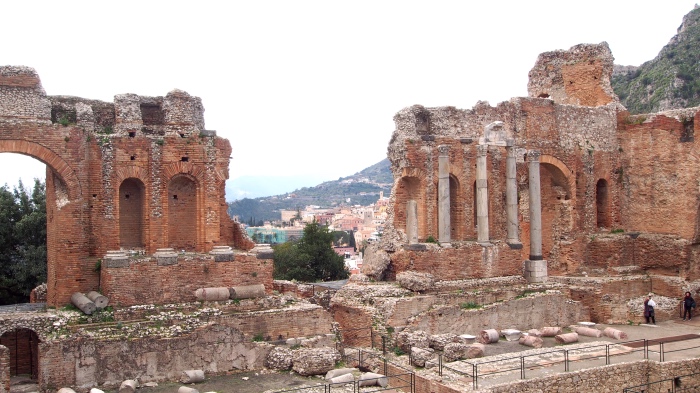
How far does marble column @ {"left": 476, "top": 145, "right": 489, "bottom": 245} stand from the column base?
2439mm

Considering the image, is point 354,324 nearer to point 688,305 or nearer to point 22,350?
point 22,350

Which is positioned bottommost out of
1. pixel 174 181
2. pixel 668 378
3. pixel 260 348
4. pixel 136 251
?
pixel 668 378

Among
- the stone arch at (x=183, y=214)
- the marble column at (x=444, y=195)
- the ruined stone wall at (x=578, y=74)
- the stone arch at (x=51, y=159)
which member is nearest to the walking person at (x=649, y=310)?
the marble column at (x=444, y=195)

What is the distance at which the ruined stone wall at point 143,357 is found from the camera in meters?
16.3

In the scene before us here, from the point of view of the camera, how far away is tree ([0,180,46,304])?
2981cm

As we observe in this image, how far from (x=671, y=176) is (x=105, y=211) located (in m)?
21.3

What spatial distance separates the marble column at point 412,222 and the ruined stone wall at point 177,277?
566cm

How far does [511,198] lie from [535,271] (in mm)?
2789

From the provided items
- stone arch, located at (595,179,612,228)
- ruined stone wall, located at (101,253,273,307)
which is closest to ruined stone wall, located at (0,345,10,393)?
ruined stone wall, located at (101,253,273,307)

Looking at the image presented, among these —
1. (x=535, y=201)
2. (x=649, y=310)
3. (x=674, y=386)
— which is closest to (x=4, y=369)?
(x=674, y=386)

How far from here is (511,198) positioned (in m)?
26.6

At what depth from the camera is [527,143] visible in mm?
28375

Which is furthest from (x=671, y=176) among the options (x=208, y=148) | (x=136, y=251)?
(x=136, y=251)

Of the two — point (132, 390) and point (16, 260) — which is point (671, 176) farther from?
point (16, 260)
